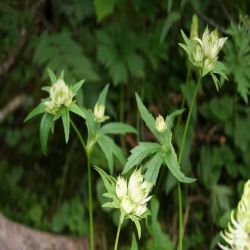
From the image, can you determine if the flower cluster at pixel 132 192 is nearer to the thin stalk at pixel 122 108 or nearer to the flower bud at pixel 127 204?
the flower bud at pixel 127 204

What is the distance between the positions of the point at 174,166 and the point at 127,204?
0.22 metres

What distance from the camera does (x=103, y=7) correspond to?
2.33m

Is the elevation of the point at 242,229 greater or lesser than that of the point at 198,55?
lesser

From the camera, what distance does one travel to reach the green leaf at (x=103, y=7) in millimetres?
2307

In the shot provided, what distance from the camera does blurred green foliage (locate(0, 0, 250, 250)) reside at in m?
2.44

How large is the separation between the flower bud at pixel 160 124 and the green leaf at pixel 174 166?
63mm

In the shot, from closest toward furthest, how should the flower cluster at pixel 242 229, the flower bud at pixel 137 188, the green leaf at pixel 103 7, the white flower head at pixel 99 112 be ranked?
the flower cluster at pixel 242 229 → the flower bud at pixel 137 188 → the white flower head at pixel 99 112 → the green leaf at pixel 103 7

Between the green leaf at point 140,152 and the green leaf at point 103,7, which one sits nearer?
the green leaf at point 140,152

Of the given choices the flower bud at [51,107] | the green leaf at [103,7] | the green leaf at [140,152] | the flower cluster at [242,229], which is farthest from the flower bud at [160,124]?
the green leaf at [103,7]

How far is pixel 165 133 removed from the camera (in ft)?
5.16

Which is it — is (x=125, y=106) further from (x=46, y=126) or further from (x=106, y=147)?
(x=46, y=126)

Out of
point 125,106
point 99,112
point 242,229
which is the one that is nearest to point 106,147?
point 99,112

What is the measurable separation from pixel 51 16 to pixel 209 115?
1.01m

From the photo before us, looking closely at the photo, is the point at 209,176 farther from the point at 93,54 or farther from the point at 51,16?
the point at 51,16
